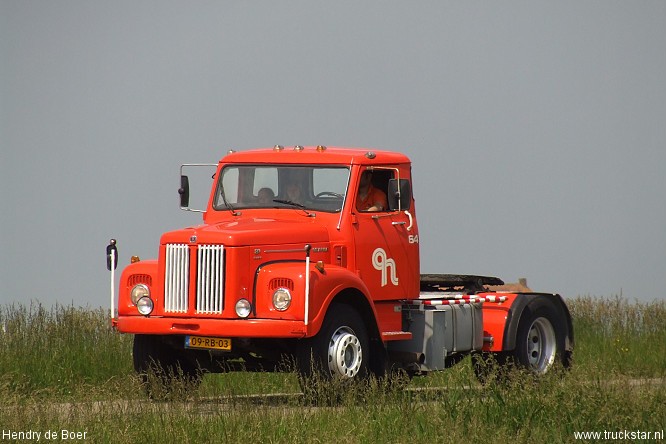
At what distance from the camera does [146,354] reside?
15.4 m

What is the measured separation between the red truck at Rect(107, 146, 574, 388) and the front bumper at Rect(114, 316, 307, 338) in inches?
0.5

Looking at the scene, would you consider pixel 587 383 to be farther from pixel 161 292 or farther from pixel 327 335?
pixel 161 292

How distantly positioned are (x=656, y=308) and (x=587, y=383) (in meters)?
12.5

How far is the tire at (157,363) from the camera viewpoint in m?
15.2

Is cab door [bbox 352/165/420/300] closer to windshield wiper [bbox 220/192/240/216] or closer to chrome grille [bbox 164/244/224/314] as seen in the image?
windshield wiper [bbox 220/192/240/216]

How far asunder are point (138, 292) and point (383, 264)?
285cm

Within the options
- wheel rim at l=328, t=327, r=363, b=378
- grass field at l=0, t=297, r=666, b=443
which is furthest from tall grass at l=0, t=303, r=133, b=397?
wheel rim at l=328, t=327, r=363, b=378

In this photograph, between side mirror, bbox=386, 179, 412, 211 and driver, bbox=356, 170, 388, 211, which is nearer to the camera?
side mirror, bbox=386, 179, 412, 211

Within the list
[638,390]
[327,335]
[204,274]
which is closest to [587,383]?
[638,390]

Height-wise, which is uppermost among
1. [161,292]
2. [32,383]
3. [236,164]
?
[236,164]

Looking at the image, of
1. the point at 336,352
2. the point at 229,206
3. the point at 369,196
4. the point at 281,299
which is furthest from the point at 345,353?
the point at 229,206

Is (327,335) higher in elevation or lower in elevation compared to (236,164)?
lower

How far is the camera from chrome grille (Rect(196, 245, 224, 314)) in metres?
14.4

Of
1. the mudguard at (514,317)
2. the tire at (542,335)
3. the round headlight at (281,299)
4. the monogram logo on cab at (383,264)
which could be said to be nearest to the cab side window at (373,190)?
the monogram logo on cab at (383,264)
